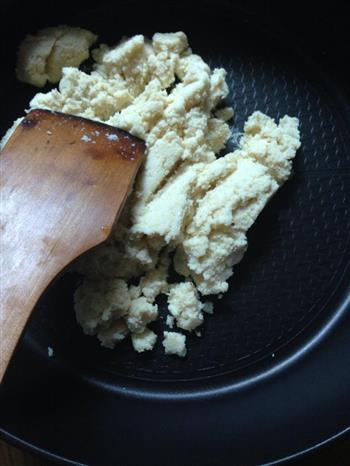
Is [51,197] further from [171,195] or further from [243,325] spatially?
[243,325]

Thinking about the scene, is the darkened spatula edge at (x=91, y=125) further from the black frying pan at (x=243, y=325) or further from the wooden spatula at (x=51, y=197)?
the black frying pan at (x=243, y=325)

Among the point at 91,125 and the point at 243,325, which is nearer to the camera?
the point at 91,125

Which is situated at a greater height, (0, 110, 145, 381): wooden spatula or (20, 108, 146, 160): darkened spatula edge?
(20, 108, 146, 160): darkened spatula edge

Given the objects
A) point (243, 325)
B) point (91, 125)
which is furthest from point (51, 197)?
point (243, 325)

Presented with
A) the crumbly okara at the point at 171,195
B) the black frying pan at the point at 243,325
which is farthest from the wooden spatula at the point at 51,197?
the black frying pan at the point at 243,325

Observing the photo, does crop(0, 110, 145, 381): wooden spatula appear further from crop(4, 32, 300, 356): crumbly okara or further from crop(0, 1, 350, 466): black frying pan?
crop(0, 1, 350, 466): black frying pan

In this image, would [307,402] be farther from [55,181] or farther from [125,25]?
[125,25]

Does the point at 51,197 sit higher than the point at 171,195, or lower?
lower

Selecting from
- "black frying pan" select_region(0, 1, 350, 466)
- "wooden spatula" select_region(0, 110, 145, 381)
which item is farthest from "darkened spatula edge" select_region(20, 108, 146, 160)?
"black frying pan" select_region(0, 1, 350, 466)
